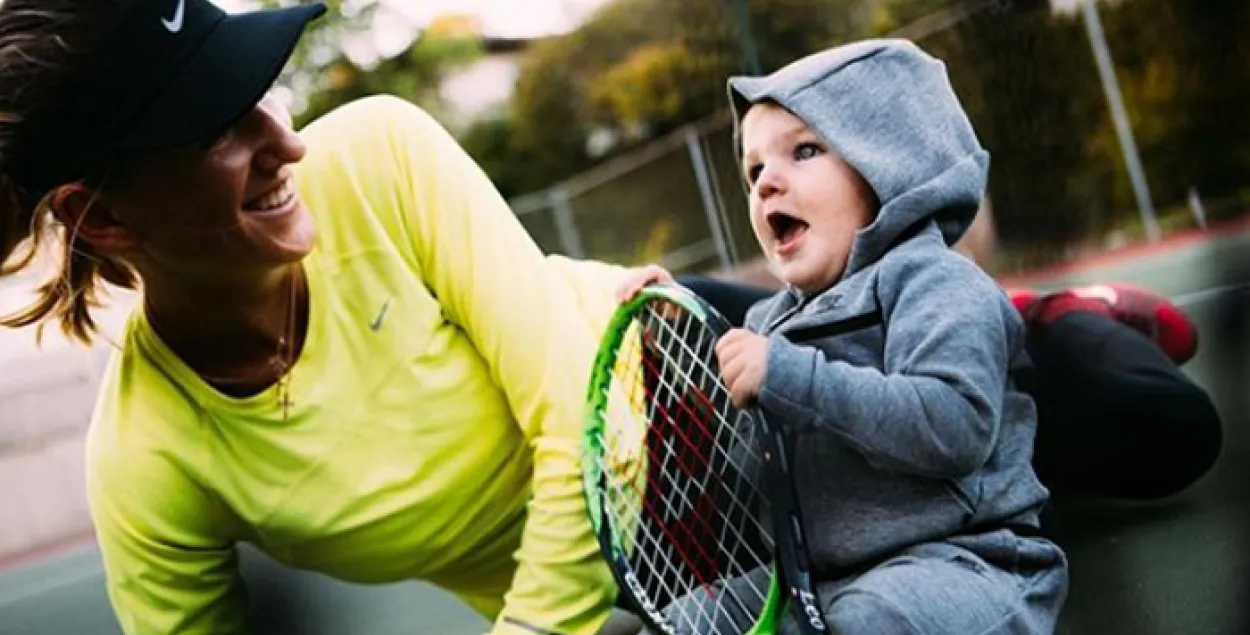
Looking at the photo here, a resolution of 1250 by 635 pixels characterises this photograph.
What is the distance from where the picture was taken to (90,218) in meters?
0.84

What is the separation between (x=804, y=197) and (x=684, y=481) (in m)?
0.30

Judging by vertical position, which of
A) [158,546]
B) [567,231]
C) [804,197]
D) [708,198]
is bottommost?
[567,231]

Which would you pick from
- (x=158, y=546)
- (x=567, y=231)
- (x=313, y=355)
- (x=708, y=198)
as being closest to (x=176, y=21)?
(x=313, y=355)

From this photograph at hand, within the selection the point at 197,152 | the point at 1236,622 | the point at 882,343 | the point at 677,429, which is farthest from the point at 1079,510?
the point at 197,152

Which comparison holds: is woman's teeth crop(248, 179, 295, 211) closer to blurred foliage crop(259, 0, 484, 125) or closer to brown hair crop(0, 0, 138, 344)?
brown hair crop(0, 0, 138, 344)

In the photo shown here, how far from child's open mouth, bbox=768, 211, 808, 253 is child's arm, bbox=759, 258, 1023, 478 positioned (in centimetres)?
9

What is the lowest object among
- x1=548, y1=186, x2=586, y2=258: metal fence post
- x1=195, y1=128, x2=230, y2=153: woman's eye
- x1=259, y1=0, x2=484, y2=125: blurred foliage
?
x1=548, y1=186, x2=586, y2=258: metal fence post

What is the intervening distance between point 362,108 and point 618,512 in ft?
1.16

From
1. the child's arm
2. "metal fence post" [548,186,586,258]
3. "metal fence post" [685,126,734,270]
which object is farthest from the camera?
"metal fence post" [548,186,586,258]

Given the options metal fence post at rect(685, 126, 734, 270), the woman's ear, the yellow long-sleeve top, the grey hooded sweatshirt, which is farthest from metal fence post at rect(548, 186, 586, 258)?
the grey hooded sweatshirt

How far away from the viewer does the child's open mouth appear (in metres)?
0.77

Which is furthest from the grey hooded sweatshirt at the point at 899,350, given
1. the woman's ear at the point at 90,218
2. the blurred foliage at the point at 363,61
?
the blurred foliage at the point at 363,61

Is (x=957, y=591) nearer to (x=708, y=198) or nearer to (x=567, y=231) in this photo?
(x=708, y=198)

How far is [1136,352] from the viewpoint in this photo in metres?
1.17
